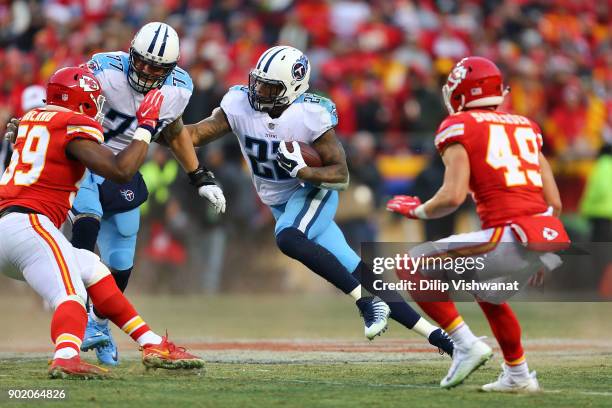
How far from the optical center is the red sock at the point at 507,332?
6418 mm

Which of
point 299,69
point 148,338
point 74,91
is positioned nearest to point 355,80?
point 299,69

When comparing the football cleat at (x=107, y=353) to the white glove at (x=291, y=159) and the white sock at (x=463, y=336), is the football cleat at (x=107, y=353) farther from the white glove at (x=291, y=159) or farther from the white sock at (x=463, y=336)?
the white sock at (x=463, y=336)

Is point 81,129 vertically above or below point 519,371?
above

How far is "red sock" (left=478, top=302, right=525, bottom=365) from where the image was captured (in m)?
6.42

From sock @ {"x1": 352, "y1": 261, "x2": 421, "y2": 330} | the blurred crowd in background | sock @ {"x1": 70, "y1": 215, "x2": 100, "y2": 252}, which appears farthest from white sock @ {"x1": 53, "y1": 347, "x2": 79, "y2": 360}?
the blurred crowd in background

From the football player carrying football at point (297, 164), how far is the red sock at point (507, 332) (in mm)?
1239

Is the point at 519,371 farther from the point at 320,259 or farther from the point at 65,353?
the point at 65,353

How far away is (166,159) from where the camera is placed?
50.8 ft

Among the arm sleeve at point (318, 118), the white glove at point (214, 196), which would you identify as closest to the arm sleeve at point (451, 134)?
the arm sleeve at point (318, 118)

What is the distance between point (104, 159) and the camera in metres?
6.65

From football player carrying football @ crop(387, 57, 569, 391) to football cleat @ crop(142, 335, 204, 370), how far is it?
4.80ft

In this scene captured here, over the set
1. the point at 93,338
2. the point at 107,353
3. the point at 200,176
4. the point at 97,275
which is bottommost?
the point at 107,353

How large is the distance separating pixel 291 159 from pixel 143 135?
4.29 ft

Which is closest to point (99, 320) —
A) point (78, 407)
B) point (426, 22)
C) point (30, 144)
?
point (30, 144)
